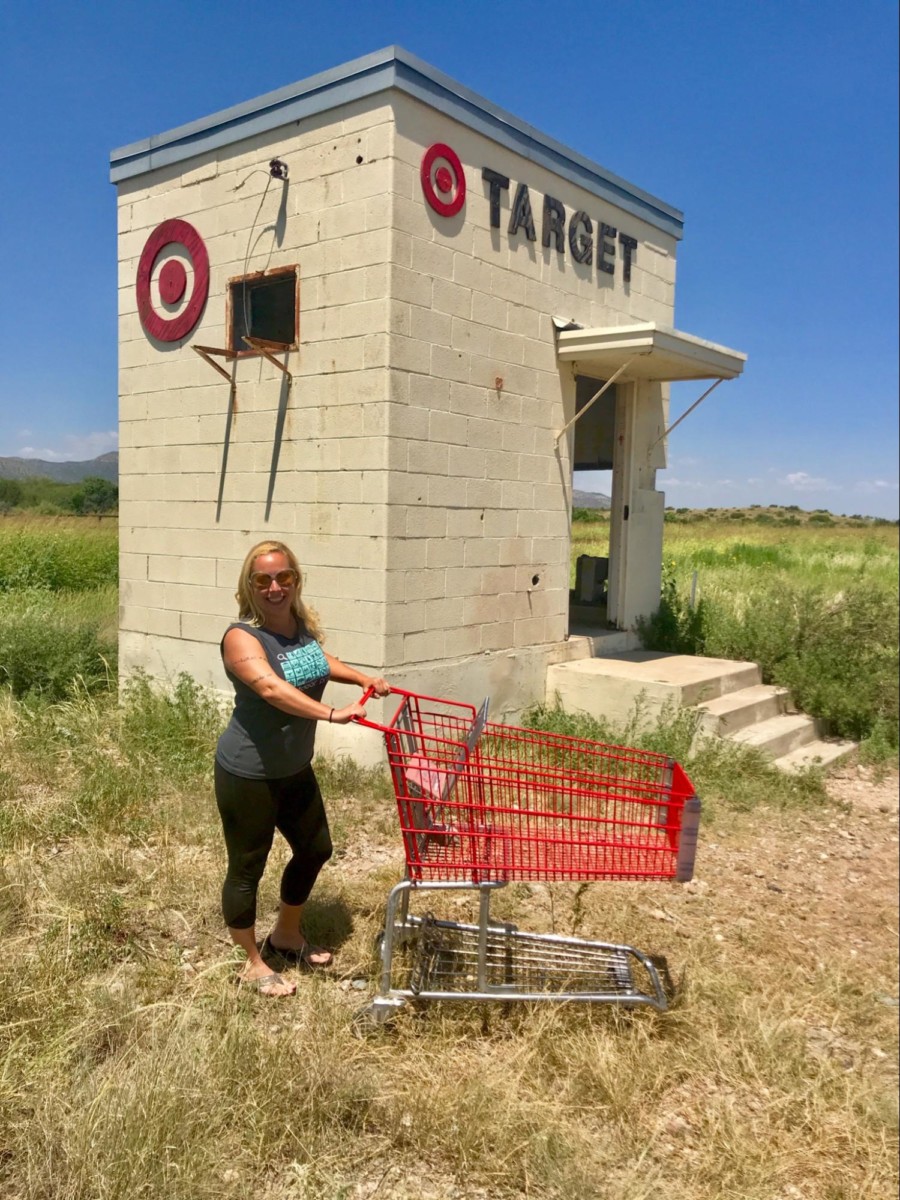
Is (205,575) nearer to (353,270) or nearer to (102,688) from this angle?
Answer: (102,688)

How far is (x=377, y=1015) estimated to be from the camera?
353cm

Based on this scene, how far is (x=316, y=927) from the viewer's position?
4.41 metres

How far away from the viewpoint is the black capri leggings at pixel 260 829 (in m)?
3.69

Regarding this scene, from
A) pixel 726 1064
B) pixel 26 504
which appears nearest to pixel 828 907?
pixel 726 1064

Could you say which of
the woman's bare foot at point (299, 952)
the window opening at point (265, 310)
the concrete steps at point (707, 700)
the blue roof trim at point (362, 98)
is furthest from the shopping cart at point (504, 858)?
the blue roof trim at point (362, 98)

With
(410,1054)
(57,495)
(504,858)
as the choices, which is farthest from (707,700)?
(57,495)

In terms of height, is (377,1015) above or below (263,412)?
below

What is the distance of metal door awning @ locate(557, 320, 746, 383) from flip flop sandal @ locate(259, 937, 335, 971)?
212 inches

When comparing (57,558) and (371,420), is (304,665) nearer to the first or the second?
(371,420)

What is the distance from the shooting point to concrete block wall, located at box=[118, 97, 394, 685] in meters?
6.50

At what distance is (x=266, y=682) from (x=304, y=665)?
31cm

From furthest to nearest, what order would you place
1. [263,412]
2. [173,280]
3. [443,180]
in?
[173,280]
[263,412]
[443,180]

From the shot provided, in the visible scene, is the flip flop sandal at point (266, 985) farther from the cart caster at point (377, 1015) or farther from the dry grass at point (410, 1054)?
the cart caster at point (377, 1015)

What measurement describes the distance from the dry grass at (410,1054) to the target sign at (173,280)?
4377 mm
